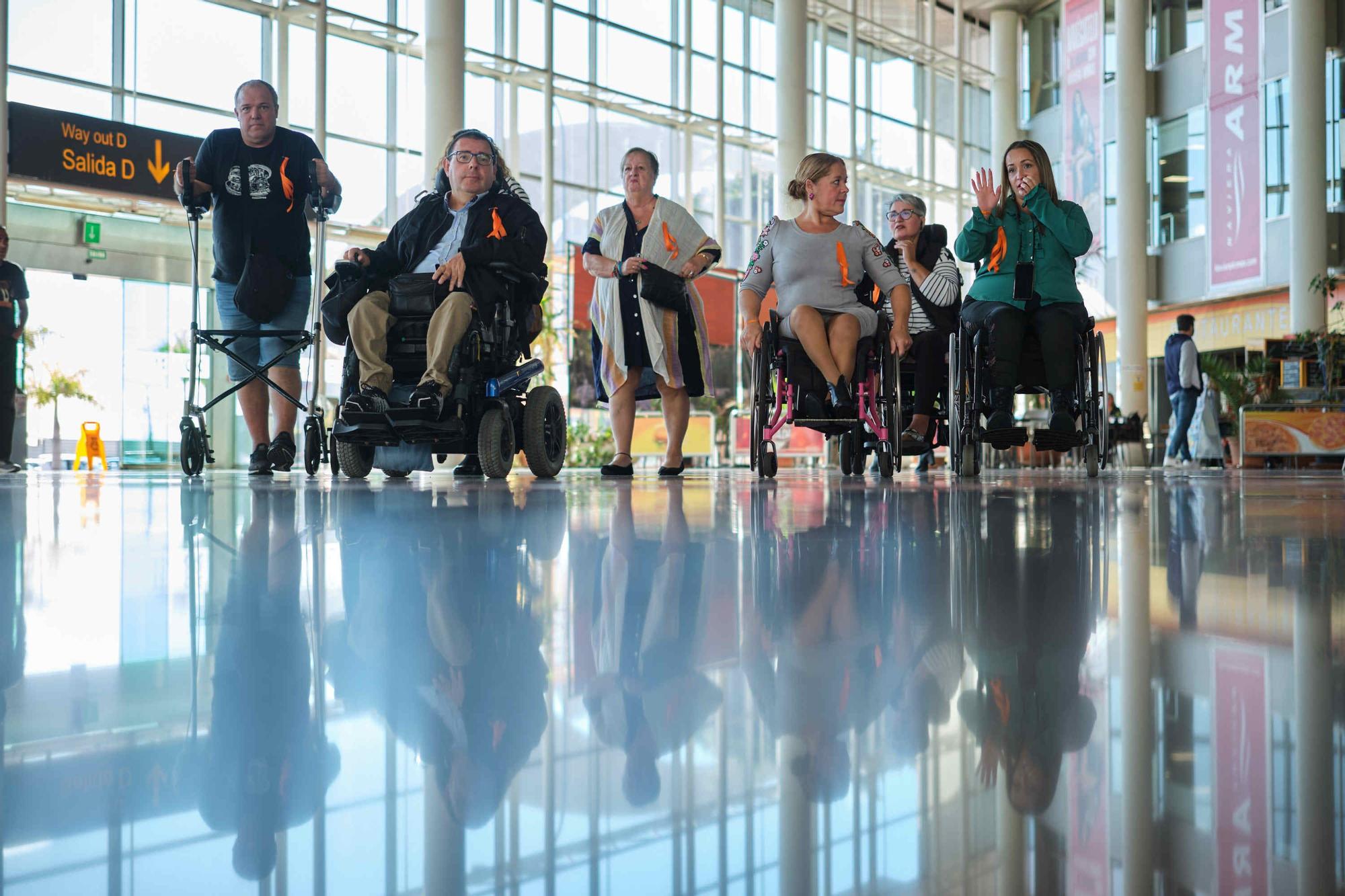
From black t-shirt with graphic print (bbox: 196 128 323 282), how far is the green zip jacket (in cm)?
295

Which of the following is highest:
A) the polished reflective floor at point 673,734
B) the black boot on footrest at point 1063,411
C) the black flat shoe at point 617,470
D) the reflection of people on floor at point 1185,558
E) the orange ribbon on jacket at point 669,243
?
the orange ribbon on jacket at point 669,243

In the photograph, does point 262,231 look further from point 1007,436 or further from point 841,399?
point 1007,436

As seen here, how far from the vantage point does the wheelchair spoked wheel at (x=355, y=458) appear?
507 centimetres

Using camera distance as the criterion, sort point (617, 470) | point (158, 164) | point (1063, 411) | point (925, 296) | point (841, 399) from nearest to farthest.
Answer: point (1063, 411) → point (841, 399) → point (617, 470) → point (925, 296) → point (158, 164)

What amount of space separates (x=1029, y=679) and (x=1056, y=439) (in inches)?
186

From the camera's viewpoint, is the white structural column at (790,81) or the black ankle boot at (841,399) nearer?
the black ankle boot at (841,399)

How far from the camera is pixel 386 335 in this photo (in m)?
4.66

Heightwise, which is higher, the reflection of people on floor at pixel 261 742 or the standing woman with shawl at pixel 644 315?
the standing woman with shawl at pixel 644 315

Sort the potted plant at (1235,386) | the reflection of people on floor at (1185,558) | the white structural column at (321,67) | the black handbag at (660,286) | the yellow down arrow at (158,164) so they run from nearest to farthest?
1. the reflection of people on floor at (1185,558)
2. the black handbag at (660,286)
3. the yellow down arrow at (158,164)
4. the white structural column at (321,67)
5. the potted plant at (1235,386)

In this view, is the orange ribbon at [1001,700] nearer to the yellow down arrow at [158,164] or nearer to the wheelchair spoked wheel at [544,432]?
the wheelchair spoked wheel at [544,432]

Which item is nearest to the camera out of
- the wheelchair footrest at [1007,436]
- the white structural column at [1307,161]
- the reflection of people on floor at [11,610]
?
the reflection of people on floor at [11,610]

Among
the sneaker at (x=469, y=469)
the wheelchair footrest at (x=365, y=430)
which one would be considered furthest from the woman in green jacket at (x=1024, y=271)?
the wheelchair footrest at (x=365, y=430)

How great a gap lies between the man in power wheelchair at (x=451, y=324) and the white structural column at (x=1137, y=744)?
377cm

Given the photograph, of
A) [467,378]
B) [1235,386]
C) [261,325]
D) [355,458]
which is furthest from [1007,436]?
[1235,386]
